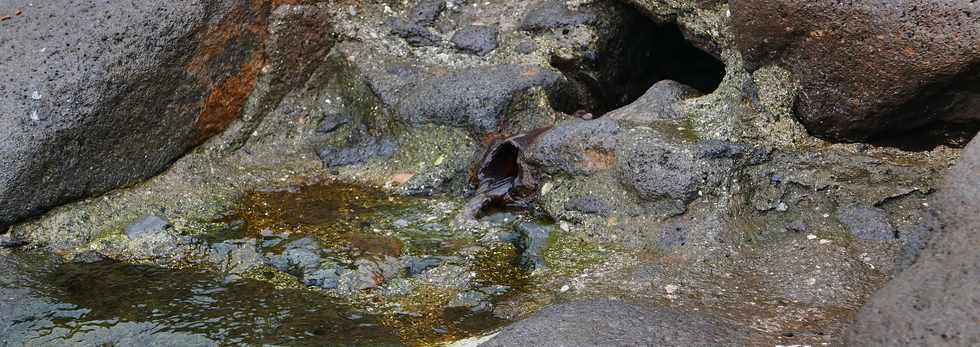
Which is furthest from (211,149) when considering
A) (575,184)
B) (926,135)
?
(926,135)

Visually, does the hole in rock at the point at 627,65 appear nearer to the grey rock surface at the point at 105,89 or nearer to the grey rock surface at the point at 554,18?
the grey rock surface at the point at 554,18

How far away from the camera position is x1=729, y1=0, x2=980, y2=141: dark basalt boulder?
7.70 feet

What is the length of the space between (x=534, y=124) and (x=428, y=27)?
0.51 m

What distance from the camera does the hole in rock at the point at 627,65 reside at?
333 cm

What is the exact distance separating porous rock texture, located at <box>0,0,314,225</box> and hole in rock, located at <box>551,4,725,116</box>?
1002 millimetres

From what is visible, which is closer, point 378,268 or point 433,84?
point 378,268

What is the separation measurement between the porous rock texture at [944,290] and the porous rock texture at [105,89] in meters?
1.99

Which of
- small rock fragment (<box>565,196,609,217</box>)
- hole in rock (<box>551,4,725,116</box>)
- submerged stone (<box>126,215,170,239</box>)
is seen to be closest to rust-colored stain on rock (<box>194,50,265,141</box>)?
submerged stone (<box>126,215,170,239</box>)

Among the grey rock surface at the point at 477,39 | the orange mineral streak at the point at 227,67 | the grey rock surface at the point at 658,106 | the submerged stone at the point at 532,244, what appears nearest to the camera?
the submerged stone at the point at 532,244

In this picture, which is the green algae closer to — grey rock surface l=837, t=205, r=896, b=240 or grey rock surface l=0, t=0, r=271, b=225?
grey rock surface l=837, t=205, r=896, b=240

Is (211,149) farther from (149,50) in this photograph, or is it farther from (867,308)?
(867,308)

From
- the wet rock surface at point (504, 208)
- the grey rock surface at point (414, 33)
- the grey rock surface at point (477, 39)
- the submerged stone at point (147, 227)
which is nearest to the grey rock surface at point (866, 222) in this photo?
the wet rock surface at point (504, 208)

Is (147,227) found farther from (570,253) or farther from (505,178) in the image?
(570,253)

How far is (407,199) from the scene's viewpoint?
2982mm
